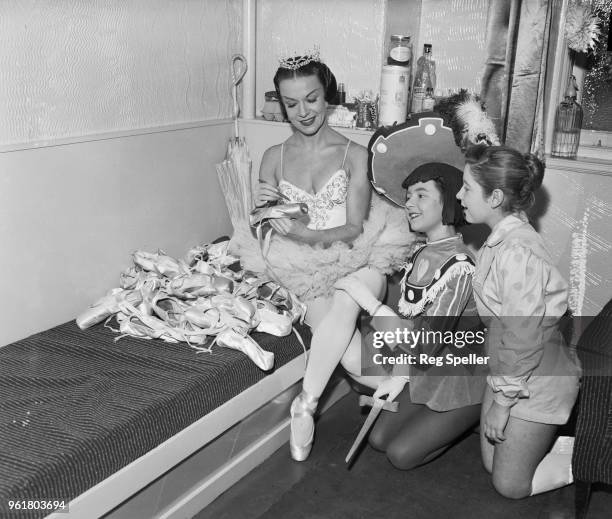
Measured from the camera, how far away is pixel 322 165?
7.98 feet

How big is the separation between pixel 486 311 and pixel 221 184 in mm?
1357

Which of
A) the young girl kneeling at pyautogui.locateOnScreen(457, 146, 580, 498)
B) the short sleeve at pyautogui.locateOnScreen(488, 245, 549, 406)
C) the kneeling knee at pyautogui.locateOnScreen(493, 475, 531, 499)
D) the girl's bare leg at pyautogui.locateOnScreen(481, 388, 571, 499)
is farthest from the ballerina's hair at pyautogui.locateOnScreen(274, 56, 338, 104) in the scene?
the kneeling knee at pyautogui.locateOnScreen(493, 475, 531, 499)

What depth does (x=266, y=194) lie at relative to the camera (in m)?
2.41

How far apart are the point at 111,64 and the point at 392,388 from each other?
1407 millimetres

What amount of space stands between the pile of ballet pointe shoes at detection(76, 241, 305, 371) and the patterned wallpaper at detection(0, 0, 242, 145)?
0.52 m

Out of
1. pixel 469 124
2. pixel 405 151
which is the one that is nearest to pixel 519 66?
pixel 469 124

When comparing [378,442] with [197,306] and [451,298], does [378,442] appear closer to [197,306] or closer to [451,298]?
[451,298]

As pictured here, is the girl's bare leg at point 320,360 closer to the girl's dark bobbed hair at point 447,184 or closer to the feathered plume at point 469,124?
the girl's dark bobbed hair at point 447,184

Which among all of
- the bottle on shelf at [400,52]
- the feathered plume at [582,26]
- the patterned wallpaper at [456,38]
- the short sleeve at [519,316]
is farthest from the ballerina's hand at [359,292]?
the feathered plume at [582,26]

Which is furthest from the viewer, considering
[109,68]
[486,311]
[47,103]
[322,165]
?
[322,165]

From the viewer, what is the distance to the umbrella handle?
2914mm

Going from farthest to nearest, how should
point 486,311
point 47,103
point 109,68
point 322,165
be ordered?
point 322,165
point 109,68
point 47,103
point 486,311

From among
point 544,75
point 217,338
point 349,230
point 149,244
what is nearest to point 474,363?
point 349,230

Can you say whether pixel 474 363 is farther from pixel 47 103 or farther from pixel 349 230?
pixel 47 103
